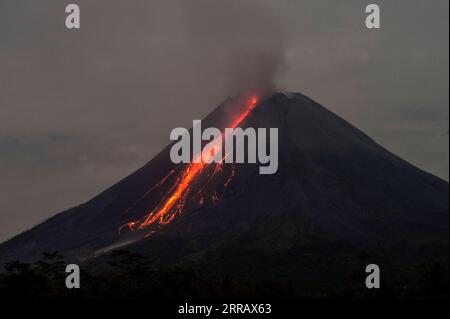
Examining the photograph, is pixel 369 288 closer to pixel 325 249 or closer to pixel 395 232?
pixel 325 249

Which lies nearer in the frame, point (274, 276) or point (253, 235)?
point (274, 276)

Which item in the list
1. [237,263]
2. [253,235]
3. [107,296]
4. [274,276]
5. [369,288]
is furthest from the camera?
[253,235]
